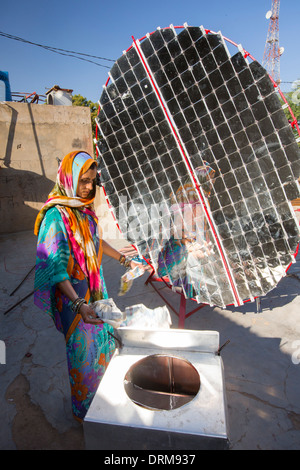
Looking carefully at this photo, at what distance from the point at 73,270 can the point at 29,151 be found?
7.88 metres

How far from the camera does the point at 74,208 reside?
225 cm

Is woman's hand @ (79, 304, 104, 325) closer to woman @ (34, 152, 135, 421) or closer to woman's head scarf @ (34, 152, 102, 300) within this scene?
woman @ (34, 152, 135, 421)

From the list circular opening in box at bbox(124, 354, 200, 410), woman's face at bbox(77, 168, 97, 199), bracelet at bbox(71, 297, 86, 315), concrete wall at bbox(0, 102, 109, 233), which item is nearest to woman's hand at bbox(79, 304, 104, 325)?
bracelet at bbox(71, 297, 86, 315)

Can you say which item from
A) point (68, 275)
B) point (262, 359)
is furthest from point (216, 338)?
point (262, 359)

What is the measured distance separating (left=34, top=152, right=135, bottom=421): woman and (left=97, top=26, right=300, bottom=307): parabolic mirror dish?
94cm

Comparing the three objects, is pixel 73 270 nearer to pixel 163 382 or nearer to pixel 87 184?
pixel 87 184

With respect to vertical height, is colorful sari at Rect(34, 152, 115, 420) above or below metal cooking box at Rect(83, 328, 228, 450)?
above

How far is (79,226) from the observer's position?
2.21m

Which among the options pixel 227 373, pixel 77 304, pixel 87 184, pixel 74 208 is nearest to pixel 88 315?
pixel 77 304

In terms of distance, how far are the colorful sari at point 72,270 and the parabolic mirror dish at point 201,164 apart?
96cm

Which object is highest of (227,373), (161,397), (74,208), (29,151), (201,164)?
(29,151)

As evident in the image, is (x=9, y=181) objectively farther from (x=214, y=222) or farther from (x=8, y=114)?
(x=214, y=222)

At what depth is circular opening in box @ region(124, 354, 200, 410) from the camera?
1.62 m

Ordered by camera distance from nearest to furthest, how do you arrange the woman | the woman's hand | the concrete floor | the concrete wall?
the woman's hand < the woman < the concrete floor < the concrete wall
